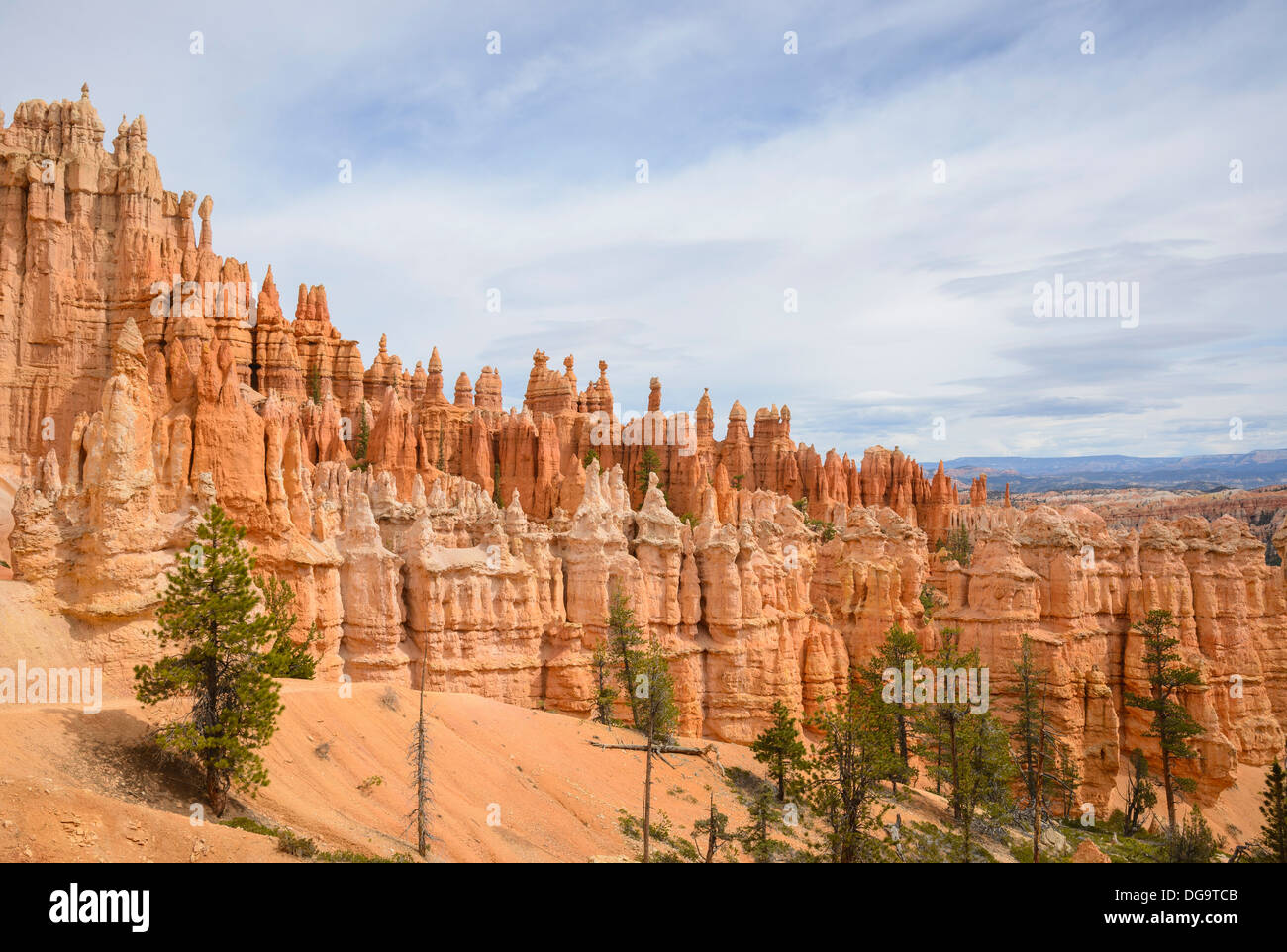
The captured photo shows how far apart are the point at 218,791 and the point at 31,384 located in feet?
160

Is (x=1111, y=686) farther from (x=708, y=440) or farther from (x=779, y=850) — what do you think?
(x=708, y=440)

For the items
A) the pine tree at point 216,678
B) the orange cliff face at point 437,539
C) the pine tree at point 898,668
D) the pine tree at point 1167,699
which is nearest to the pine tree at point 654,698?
the orange cliff face at point 437,539

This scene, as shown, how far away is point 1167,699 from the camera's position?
40344 mm

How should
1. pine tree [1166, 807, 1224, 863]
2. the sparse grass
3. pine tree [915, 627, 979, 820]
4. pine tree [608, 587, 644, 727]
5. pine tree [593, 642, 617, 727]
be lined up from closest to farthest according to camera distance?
the sparse grass, pine tree [1166, 807, 1224, 863], pine tree [915, 627, 979, 820], pine tree [608, 587, 644, 727], pine tree [593, 642, 617, 727]

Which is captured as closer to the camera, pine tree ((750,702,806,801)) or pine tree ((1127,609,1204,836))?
pine tree ((750,702,806,801))

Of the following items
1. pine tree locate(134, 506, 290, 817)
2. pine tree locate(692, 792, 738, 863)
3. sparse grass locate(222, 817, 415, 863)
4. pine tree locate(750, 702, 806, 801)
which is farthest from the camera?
pine tree locate(750, 702, 806, 801)

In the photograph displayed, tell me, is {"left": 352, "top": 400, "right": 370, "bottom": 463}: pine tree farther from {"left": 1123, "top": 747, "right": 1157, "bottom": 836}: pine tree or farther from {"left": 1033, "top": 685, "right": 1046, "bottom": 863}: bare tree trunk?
{"left": 1123, "top": 747, "right": 1157, "bottom": 836}: pine tree

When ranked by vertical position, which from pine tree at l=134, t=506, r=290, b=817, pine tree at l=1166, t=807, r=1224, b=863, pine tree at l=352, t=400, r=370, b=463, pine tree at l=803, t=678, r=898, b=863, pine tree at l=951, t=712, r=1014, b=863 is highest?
pine tree at l=352, t=400, r=370, b=463

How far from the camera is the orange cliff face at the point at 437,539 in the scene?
25547 mm

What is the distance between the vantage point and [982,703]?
116ft

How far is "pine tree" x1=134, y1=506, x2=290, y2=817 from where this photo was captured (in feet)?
53.6

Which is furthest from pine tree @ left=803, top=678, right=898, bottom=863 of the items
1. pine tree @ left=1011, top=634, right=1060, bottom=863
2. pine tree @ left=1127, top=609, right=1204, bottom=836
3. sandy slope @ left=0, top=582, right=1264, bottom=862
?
pine tree @ left=1127, top=609, right=1204, bottom=836

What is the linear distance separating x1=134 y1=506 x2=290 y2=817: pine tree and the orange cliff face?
7.10m
